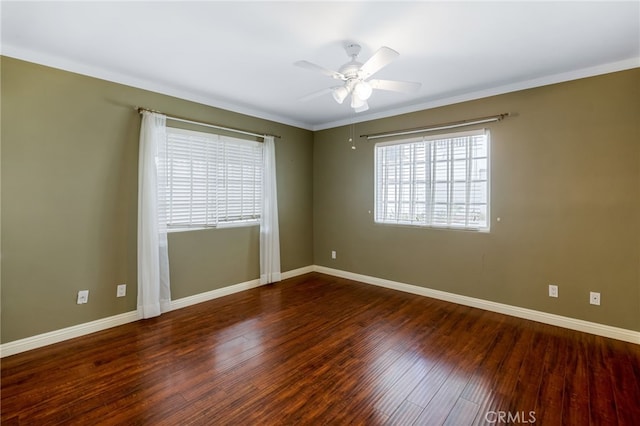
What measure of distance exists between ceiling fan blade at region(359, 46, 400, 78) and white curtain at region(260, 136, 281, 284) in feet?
7.72

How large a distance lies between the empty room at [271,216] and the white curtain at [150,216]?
21mm

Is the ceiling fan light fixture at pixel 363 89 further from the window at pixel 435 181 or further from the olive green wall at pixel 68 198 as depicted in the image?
the olive green wall at pixel 68 198

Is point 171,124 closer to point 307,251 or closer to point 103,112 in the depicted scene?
point 103,112

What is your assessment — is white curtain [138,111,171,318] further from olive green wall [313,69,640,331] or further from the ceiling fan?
olive green wall [313,69,640,331]

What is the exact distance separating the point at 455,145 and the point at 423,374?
8.81 ft

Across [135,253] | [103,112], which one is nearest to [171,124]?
[103,112]

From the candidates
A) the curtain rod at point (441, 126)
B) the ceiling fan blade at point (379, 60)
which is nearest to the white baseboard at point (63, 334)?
the ceiling fan blade at point (379, 60)

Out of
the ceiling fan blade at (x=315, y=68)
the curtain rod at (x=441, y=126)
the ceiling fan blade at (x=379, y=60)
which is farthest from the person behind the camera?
the curtain rod at (x=441, y=126)

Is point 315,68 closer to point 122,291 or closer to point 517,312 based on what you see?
point 122,291

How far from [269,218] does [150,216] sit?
5.37 feet

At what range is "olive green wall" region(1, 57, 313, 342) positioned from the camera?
249cm

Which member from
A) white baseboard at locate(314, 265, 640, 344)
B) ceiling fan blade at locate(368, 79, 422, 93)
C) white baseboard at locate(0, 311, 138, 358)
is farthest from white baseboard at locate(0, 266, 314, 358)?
ceiling fan blade at locate(368, 79, 422, 93)

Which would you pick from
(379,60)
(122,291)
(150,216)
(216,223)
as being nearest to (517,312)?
(379,60)

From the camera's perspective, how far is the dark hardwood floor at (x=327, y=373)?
182 centimetres
